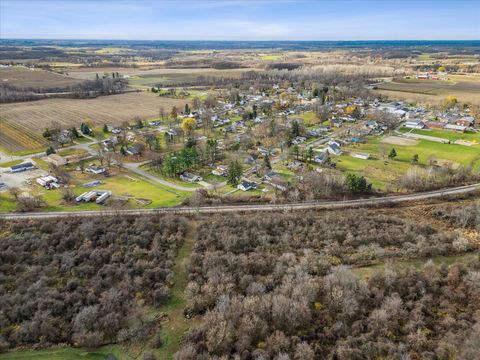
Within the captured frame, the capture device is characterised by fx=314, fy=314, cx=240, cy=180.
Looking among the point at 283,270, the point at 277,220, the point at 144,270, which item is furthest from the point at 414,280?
the point at 144,270

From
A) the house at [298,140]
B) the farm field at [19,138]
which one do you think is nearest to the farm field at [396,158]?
A: the house at [298,140]

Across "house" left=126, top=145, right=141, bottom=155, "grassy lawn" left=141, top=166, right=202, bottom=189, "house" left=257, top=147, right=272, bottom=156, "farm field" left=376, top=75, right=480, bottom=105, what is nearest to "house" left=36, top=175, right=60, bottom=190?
"grassy lawn" left=141, top=166, right=202, bottom=189

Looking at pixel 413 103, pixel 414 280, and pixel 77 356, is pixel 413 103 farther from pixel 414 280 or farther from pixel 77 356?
pixel 77 356

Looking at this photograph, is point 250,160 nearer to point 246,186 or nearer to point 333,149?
point 246,186

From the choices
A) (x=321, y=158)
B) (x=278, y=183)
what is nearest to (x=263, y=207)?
(x=278, y=183)

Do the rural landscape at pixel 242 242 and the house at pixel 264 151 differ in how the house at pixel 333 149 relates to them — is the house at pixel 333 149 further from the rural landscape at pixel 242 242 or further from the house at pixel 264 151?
the house at pixel 264 151

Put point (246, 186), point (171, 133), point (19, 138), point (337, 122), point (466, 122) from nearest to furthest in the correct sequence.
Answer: point (246, 186)
point (19, 138)
point (171, 133)
point (466, 122)
point (337, 122)
